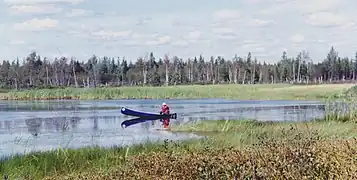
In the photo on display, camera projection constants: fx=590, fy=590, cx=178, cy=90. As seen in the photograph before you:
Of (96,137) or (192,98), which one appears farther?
(192,98)

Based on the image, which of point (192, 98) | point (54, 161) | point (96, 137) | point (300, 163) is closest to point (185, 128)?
point (96, 137)

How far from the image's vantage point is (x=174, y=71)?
12581 centimetres

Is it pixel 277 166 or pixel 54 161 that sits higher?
pixel 277 166

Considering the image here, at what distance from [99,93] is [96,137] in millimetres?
44309

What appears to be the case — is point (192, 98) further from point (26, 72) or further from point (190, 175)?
point (190, 175)

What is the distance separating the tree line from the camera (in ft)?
362

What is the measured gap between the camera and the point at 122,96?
225 feet

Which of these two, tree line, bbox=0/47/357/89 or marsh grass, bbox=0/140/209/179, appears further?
tree line, bbox=0/47/357/89

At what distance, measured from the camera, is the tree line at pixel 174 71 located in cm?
11025

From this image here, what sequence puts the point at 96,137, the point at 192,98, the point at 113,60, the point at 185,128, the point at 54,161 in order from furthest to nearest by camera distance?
the point at 113,60, the point at 192,98, the point at 185,128, the point at 96,137, the point at 54,161

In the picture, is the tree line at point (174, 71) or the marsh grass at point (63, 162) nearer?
the marsh grass at point (63, 162)

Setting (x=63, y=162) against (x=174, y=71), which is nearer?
(x=63, y=162)

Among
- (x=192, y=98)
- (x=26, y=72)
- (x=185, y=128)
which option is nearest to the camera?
(x=185, y=128)

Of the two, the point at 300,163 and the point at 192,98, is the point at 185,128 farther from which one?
the point at 192,98
